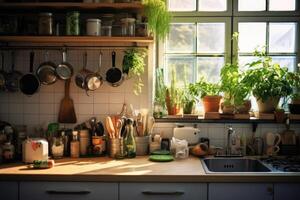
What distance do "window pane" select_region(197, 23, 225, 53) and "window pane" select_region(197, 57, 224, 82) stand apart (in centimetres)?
7

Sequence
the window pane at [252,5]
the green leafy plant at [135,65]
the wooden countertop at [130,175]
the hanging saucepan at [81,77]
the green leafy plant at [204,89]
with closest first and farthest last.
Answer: the wooden countertop at [130,175] < the green leafy plant at [135,65] < the hanging saucepan at [81,77] < the green leafy plant at [204,89] < the window pane at [252,5]

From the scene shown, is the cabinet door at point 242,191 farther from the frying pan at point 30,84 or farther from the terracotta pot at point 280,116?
the frying pan at point 30,84

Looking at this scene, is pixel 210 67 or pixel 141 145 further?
pixel 210 67

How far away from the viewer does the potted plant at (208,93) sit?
10.4 ft

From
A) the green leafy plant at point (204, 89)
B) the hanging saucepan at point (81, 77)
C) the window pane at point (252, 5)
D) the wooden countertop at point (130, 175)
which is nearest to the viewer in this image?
the wooden countertop at point (130, 175)

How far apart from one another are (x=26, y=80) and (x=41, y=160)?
74 cm

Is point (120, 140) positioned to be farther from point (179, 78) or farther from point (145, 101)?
point (179, 78)

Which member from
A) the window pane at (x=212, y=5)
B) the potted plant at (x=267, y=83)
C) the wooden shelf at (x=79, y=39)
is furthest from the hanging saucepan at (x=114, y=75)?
the potted plant at (x=267, y=83)

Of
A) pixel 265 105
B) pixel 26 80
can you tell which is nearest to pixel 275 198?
pixel 265 105

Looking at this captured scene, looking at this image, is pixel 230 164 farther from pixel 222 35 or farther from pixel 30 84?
pixel 30 84

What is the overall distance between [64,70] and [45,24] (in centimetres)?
38

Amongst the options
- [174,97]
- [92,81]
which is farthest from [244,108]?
[92,81]

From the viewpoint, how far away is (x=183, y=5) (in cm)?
335

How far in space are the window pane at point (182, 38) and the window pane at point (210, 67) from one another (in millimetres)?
137
